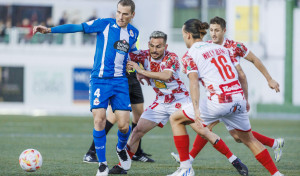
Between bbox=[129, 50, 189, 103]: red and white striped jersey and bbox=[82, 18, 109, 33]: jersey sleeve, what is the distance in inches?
24.5

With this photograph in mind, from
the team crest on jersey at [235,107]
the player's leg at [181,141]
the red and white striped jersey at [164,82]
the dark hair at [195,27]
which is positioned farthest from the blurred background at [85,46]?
the team crest on jersey at [235,107]

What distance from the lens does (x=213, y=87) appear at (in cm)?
642

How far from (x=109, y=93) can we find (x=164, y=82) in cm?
90

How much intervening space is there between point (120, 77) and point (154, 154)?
268cm

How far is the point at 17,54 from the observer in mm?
26469

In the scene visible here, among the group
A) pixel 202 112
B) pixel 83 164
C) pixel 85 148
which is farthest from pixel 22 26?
pixel 202 112

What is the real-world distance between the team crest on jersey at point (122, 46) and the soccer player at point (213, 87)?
0.99 meters

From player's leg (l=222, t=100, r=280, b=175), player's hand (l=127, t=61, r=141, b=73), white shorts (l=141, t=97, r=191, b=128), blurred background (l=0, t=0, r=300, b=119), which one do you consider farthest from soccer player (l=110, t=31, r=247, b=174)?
blurred background (l=0, t=0, r=300, b=119)

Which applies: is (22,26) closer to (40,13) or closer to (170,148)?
(40,13)

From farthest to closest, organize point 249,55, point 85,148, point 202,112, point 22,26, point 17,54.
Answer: point 22,26 < point 17,54 < point 85,148 < point 249,55 < point 202,112

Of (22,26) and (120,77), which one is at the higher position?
(22,26)

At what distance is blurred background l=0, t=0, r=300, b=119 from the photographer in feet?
83.1

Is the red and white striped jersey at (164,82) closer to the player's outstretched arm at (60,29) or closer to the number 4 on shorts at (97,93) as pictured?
the number 4 on shorts at (97,93)

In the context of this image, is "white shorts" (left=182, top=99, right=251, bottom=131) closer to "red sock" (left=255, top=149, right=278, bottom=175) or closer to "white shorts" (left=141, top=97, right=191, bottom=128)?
"red sock" (left=255, top=149, right=278, bottom=175)
